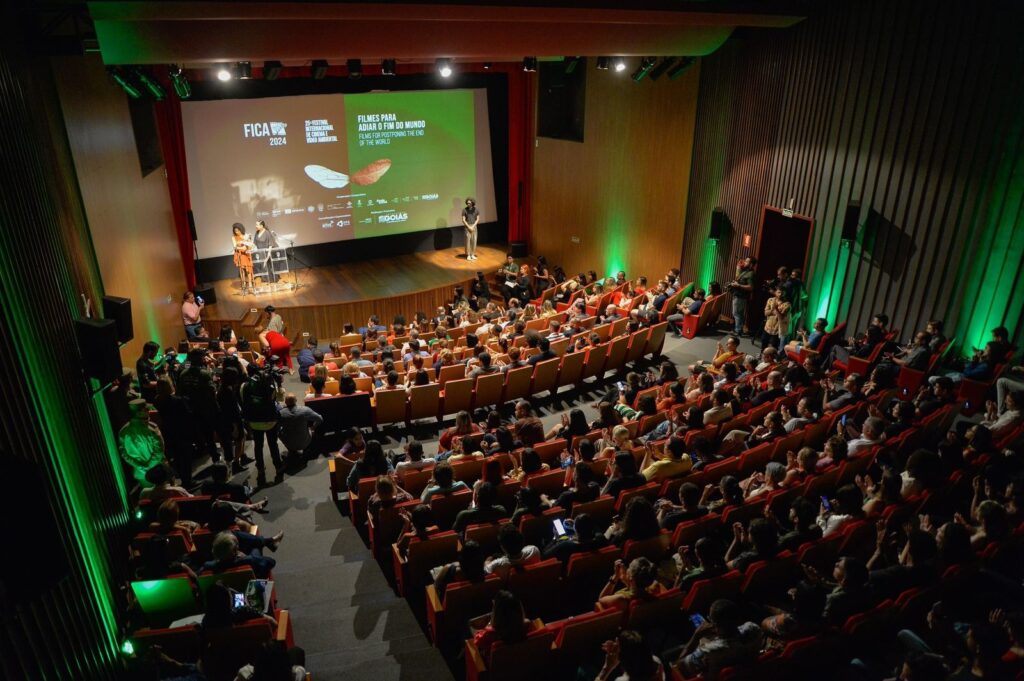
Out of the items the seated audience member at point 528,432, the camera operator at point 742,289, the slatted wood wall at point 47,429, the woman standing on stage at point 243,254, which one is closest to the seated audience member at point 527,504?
the seated audience member at point 528,432

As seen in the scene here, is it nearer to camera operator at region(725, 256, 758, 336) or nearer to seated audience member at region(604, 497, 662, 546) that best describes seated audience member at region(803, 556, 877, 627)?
seated audience member at region(604, 497, 662, 546)

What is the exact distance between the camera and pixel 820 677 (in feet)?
11.7

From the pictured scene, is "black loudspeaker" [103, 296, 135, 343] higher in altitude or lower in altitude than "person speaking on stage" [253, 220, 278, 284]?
higher

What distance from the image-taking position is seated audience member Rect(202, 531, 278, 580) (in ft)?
13.8

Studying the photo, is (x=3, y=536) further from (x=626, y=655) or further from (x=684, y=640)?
(x=684, y=640)

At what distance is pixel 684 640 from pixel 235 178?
11624 mm

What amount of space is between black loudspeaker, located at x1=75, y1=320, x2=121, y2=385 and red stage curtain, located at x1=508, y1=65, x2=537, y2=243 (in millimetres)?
11442

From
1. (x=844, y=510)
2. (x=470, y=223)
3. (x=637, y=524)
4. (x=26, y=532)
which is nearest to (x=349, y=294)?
(x=470, y=223)

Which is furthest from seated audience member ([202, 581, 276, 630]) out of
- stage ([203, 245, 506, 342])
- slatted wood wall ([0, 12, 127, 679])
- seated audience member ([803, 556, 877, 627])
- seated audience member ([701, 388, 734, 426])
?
stage ([203, 245, 506, 342])

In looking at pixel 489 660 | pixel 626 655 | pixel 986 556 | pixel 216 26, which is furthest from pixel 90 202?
pixel 986 556

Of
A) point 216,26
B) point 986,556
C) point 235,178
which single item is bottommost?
point 986,556

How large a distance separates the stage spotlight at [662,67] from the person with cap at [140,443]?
30.0 ft

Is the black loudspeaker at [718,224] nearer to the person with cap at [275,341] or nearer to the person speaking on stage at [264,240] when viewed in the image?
the person with cap at [275,341]

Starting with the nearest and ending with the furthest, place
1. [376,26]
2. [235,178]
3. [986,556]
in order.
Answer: [986,556] < [376,26] < [235,178]
